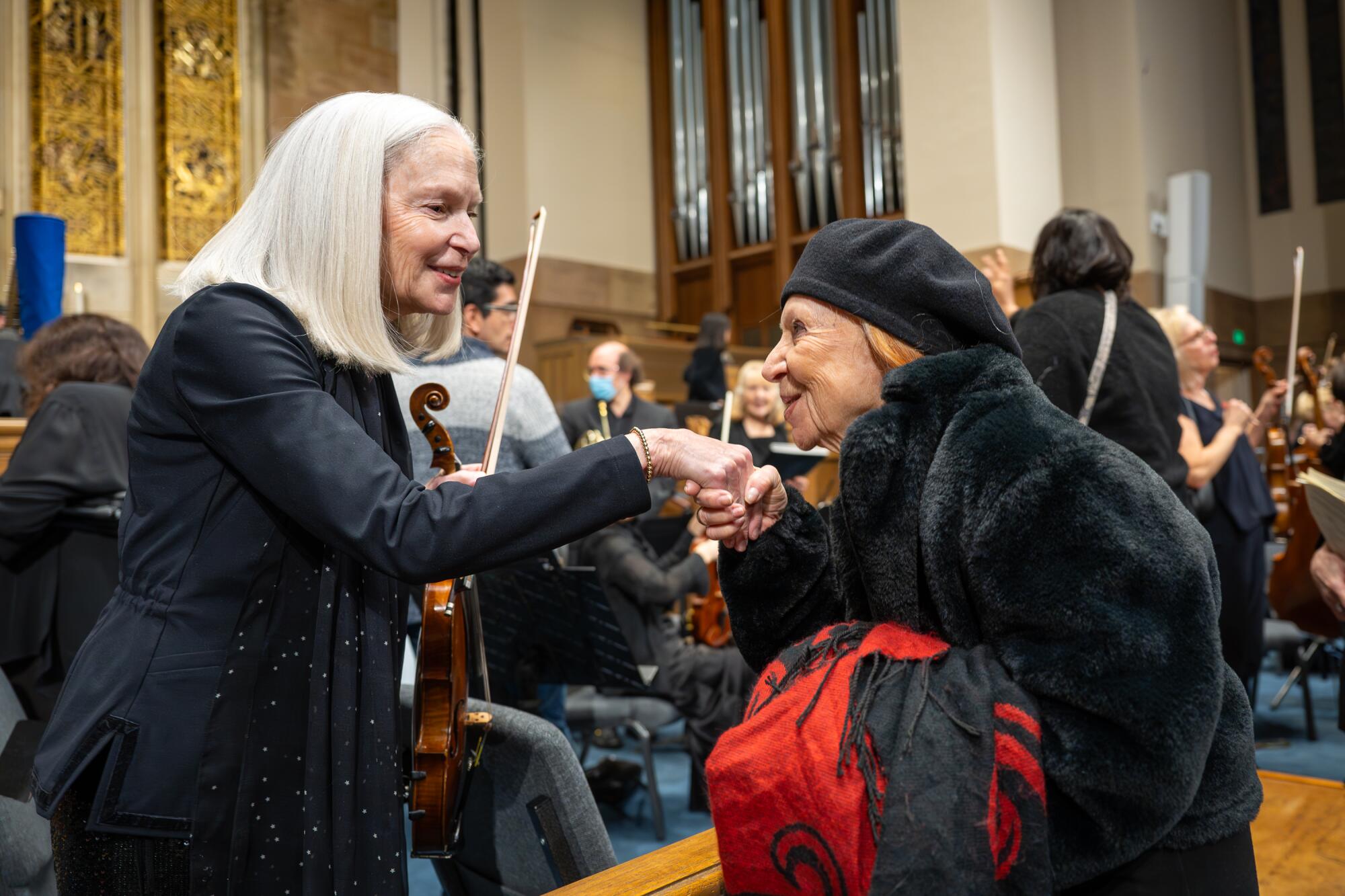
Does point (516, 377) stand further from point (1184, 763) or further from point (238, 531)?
point (1184, 763)

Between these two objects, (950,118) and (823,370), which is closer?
(823,370)

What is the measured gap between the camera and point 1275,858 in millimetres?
1682

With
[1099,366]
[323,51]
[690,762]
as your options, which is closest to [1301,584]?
[1099,366]

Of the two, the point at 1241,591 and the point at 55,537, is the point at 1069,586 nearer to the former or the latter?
the point at 55,537

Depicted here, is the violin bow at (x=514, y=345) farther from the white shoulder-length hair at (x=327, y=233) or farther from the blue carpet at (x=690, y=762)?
the blue carpet at (x=690, y=762)

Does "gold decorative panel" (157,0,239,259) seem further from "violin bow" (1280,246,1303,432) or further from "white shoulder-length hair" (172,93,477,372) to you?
"white shoulder-length hair" (172,93,477,372)

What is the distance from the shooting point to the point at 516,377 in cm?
296

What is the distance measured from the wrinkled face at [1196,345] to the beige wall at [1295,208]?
799cm

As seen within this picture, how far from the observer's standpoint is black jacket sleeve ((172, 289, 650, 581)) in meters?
1.20

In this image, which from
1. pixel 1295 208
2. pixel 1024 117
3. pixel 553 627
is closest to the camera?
pixel 553 627

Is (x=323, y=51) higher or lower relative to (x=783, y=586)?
higher

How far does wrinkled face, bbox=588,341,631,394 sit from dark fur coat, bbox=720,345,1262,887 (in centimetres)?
389

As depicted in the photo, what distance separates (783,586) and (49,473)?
228 centimetres

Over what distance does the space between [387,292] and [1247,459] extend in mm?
3521
